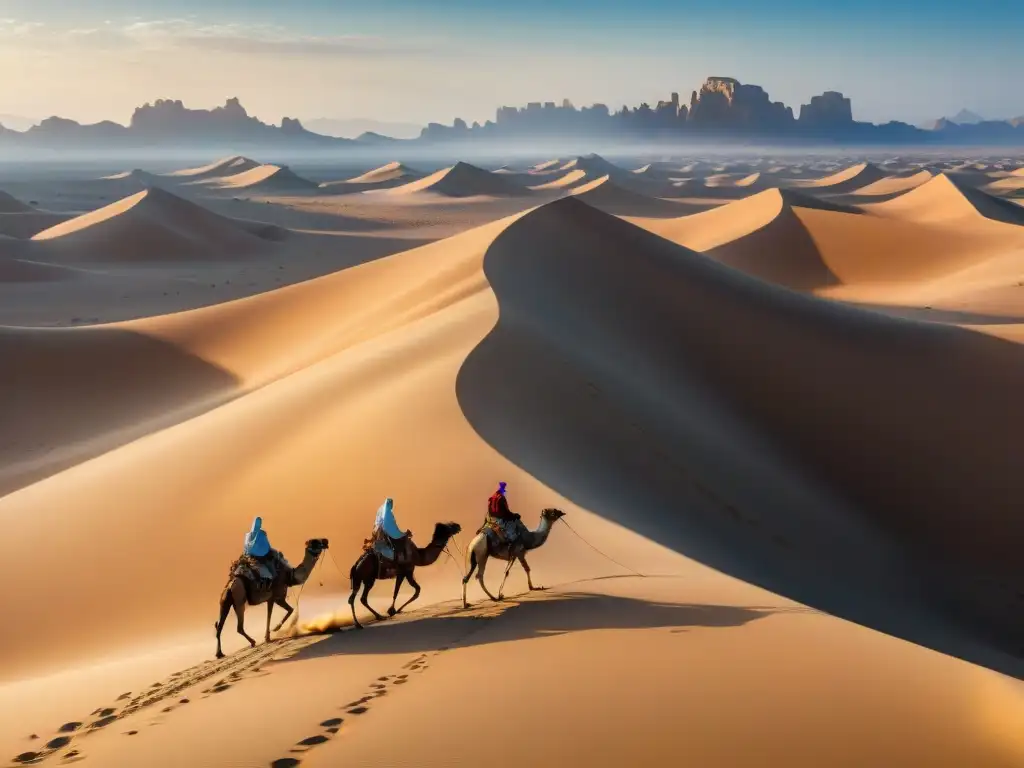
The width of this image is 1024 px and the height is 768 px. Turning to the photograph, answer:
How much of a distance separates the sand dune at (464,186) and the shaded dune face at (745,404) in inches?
3648

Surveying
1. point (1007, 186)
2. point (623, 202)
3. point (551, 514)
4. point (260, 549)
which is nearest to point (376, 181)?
point (623, 202)

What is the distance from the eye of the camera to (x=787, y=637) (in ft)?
21.1

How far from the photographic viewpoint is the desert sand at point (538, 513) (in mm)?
5383

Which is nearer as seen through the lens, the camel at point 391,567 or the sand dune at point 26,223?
the camel at point 391,567

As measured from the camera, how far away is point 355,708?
561 cm

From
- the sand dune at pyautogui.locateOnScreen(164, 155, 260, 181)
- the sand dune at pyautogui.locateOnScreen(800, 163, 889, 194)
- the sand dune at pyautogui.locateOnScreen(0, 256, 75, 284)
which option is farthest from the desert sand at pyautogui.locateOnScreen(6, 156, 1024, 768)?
the sand dune at pyautogui.locateOnScreen(164, 155, 260, 181)

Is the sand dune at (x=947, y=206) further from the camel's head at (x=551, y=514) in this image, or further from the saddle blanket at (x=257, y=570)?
the saddle blanket at (x=257, y=570)

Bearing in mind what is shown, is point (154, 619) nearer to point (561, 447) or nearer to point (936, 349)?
point (561, 447)

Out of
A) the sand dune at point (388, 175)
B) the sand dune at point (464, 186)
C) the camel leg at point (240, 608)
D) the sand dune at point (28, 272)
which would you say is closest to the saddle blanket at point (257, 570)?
the camel leg at point (240, 608)

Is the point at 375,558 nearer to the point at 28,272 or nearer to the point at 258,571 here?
the point at 258,571

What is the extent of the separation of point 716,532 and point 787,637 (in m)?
5.61

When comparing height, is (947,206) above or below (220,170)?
below

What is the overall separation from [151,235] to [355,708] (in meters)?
55.7

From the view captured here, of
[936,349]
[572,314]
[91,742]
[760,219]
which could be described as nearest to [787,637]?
[91,742]
